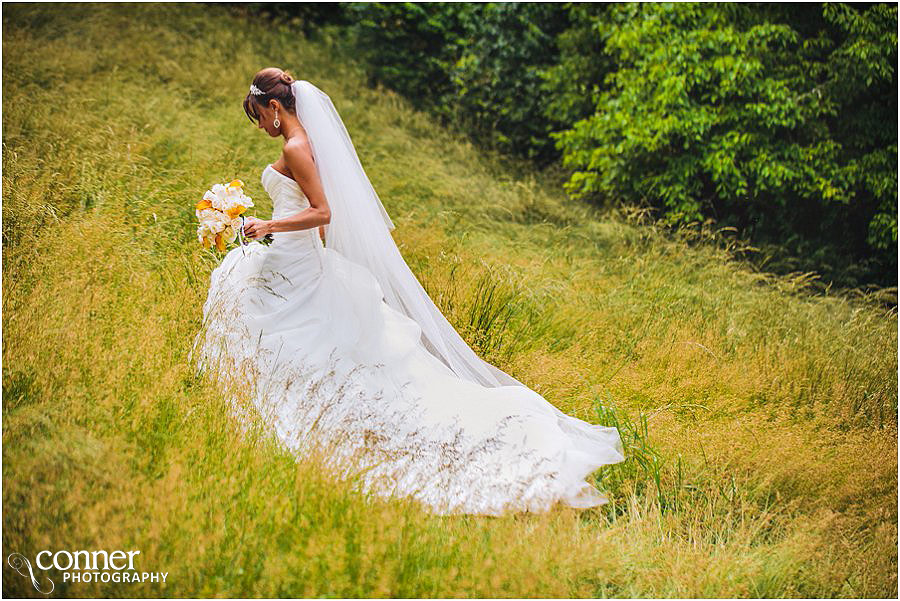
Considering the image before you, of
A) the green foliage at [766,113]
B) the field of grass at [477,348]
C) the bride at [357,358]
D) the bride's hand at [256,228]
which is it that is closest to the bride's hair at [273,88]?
the bride at [357,358]

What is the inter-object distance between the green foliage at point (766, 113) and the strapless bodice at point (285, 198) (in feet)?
21.1

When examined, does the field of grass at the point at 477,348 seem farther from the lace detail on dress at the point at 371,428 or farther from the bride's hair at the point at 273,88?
the bride's hair at the point at 273,88

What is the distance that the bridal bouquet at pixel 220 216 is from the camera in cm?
369

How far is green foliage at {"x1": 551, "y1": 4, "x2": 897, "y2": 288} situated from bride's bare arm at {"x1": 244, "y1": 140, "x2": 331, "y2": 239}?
6.46 m

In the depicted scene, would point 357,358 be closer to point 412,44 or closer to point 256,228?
point 256,228

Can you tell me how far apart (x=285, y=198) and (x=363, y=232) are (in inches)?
18.9

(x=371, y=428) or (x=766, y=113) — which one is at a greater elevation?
(x=766, y=113)

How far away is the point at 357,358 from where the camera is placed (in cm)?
390

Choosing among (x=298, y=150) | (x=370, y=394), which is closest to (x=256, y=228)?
(x=298, y=150)

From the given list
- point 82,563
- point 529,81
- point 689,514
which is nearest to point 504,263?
point 689,514

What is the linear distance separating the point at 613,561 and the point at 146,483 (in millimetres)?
1924

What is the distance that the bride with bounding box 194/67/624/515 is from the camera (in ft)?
11.4

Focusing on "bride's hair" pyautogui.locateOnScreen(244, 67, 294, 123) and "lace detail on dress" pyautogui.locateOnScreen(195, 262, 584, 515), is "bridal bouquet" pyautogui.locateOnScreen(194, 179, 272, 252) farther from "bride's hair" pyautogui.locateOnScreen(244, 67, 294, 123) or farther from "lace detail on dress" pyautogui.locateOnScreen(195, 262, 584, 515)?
"bride's hair" pyautogui.locateOnScreen(244, 67, 294, 123)

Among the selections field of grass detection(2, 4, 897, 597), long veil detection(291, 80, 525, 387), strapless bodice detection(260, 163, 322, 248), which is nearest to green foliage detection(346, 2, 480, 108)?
field of grass detection(2, 4, 897, 597)
